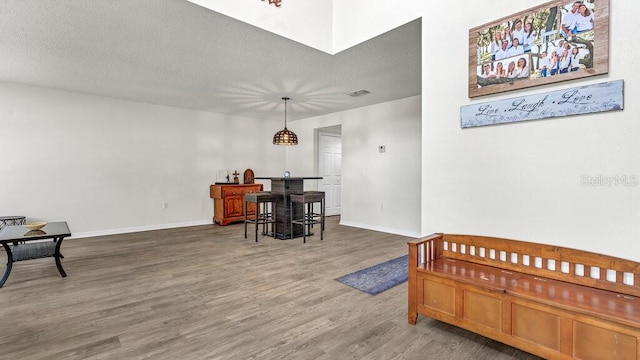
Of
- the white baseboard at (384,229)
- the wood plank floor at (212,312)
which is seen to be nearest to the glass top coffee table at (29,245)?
the wood plank floor at (212,312)

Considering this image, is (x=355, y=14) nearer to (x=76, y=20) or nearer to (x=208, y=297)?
(x=76, y=20)

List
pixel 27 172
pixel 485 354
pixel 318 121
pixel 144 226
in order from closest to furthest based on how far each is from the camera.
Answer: pixel 485 354 → pixel 27 172 → pixel 144 226 → pixel 318 121

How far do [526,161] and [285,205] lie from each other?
4000 mm

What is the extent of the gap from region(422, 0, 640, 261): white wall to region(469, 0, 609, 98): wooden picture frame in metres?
0.05

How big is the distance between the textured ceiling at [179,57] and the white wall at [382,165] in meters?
0.50

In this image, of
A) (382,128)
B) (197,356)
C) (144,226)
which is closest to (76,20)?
(197,356)

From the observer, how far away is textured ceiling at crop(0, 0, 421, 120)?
274cm

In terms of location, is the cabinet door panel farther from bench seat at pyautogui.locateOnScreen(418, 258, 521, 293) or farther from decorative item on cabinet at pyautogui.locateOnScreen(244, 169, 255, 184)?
bench seat at pyautogui.locateOnScreen(418, 258, 521, 293)

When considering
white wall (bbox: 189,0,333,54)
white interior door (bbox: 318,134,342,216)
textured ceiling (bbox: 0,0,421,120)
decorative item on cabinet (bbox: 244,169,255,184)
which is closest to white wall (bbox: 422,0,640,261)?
textured ceiling (bbox: 0,0,421,120)

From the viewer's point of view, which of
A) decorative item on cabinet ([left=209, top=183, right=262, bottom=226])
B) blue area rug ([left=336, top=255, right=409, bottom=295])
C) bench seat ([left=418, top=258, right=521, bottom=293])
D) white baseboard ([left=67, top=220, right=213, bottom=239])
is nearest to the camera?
bench seat ([left=418, top=258, right=521, bottom=293])

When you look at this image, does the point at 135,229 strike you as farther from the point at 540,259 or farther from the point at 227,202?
the point at 540,259

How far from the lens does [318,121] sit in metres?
7.48

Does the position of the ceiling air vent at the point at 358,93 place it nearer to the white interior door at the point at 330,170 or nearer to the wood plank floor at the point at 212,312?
the white interior door at the point at 330,170

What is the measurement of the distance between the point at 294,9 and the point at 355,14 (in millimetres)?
687
